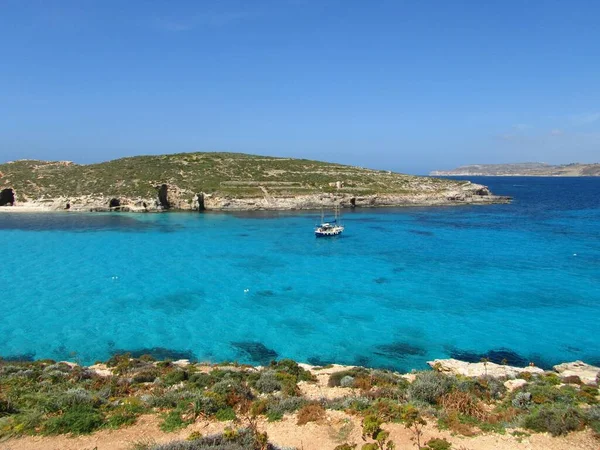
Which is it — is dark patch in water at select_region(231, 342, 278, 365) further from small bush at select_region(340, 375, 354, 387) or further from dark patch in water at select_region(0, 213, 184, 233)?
dark patch in water at select_region(0, 213, 184, 233)

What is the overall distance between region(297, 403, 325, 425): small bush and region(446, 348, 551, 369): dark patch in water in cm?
1179

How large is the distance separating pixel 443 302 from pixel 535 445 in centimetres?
1936

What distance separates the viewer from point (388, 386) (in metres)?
13.9

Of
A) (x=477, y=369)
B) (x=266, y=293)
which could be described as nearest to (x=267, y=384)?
(x=477, y=369)

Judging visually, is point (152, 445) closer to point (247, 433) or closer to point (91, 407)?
point (247, 433)

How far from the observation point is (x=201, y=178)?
8812 cm

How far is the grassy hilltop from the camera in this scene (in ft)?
265

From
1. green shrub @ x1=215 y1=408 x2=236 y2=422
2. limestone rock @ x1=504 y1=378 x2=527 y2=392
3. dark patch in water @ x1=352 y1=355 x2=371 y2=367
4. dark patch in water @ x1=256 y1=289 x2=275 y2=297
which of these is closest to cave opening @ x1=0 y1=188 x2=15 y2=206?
dark patch in water @ x1=256 y1=289 x2=275 y2=297

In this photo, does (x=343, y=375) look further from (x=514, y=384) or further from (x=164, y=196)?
(x=164, y=196)

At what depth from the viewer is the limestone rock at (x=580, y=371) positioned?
1622cm

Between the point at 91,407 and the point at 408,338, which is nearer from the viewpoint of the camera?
the point at 91,407

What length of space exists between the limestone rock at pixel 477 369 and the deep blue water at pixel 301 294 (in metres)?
1.61

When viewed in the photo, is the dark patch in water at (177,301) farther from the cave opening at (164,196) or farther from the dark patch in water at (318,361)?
the cave opening at (164,196)

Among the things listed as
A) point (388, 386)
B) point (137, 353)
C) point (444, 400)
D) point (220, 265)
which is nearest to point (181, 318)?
point (137, 353)
